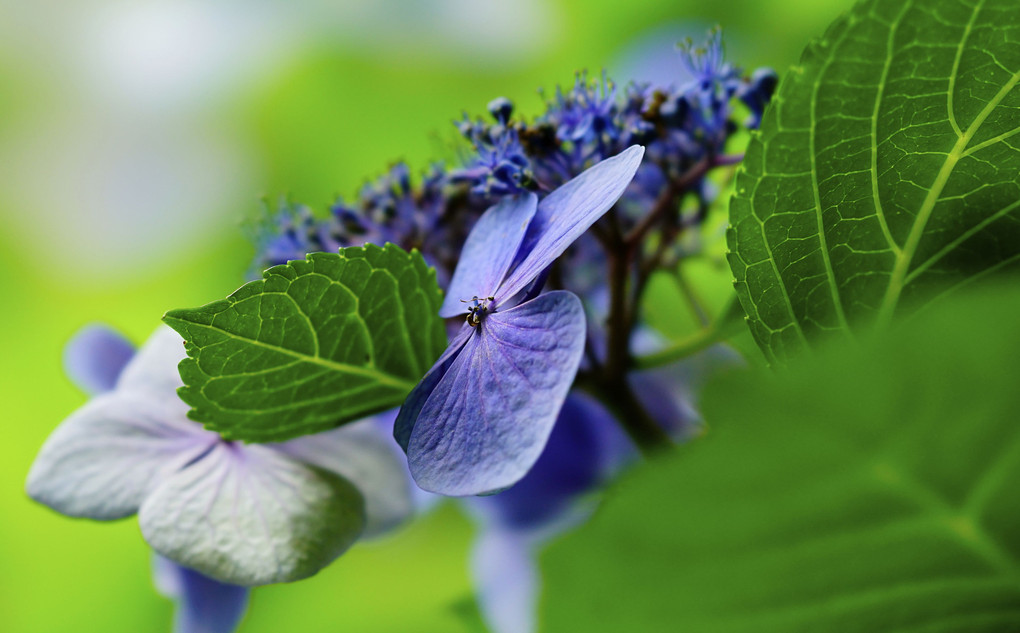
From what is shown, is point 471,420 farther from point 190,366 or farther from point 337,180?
point 337,180

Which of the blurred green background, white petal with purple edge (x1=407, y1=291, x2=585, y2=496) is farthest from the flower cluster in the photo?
the blurred green background

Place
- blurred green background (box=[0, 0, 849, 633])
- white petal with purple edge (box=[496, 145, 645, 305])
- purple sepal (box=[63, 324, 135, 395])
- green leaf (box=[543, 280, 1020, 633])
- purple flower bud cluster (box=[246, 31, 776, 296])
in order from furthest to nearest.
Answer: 1. blurred green background (box=[0, 0, 849, 633])
2. purple sepal (box=[63, 324, 135, 395])
3. purple flower bud cluster (box=[246, 31, 776, 296])
4. white petal with purple edge (box=[496, 145, 645, 305])
5. green leaf (box=[543, 280, 1020, 633])

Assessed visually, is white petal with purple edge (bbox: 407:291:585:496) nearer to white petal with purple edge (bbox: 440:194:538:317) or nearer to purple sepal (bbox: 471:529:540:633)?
white petal with purple edge (bbox: 440:194:538:317)

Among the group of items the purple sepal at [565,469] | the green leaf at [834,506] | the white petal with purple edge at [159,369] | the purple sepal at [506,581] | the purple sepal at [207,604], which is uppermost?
the white petal with purple edge at [159,369]

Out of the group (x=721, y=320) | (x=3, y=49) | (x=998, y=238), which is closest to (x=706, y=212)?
(x=721, y=320)

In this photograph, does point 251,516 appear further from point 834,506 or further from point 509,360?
point 834,506

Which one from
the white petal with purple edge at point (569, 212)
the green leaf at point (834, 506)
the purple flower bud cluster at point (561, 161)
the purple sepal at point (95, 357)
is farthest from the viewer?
the purple sepal at point (95, 357)

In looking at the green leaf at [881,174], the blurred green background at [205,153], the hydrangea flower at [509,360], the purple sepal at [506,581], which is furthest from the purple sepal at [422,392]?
the blurred green background at [205,153]

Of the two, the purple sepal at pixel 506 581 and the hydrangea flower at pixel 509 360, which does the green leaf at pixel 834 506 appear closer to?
the hydrangea flower at pixel 509 360
